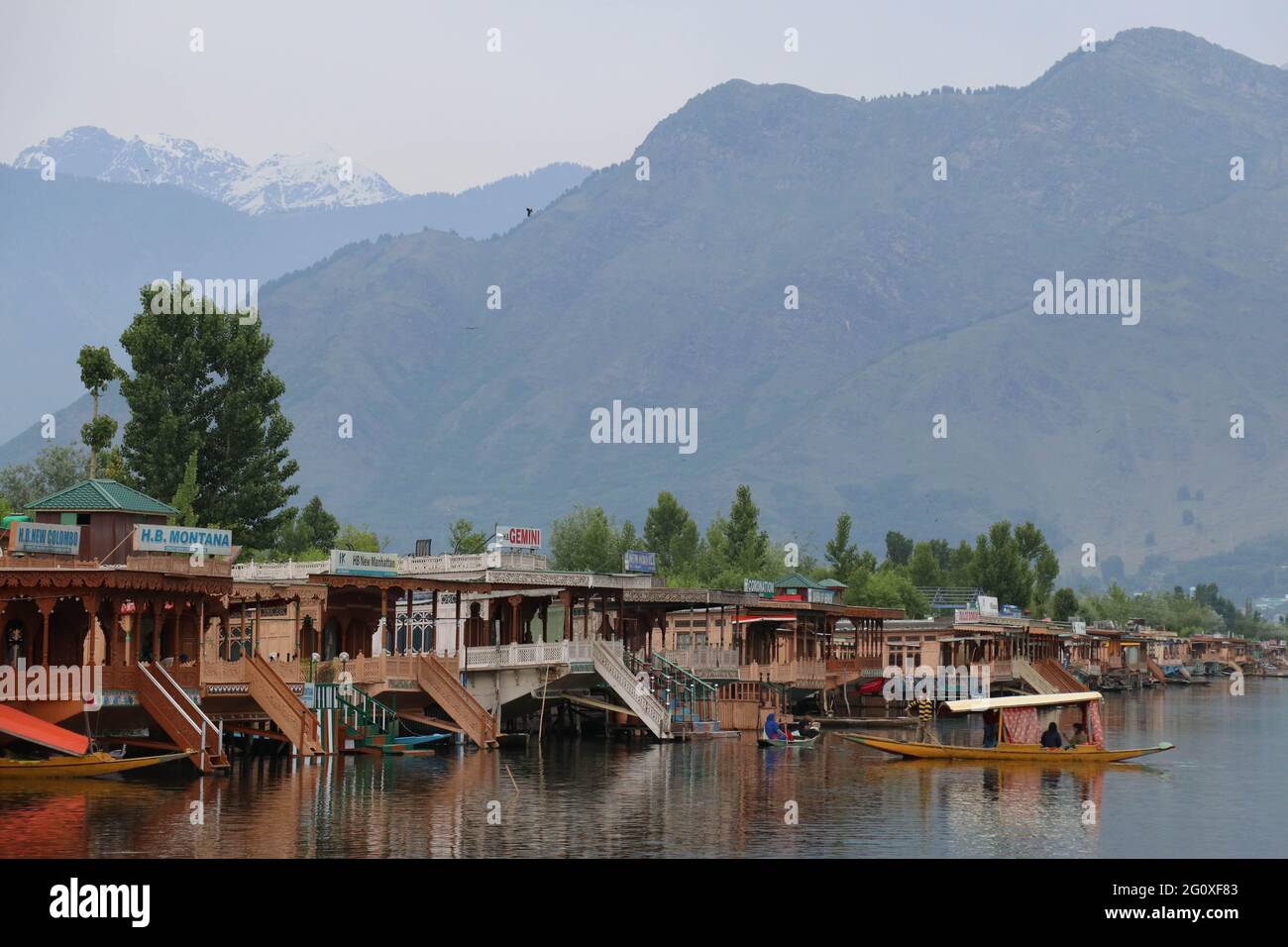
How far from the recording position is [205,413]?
11319 cm

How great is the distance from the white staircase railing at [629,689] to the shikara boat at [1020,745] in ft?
30.0

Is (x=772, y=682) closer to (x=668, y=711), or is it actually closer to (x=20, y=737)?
(x=668, y=711)

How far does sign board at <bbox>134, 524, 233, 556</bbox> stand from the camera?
60.4 meters

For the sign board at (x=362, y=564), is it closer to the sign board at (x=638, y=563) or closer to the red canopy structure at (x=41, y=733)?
the red canopy structure at (x=41, y=733)

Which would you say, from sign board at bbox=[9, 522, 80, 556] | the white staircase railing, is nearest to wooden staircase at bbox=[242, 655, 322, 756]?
sign board at bbox=[9, 522, 80, 556]

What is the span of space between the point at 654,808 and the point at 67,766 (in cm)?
1901

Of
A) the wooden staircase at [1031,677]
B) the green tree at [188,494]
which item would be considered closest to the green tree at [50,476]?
the green tree at [188,494]

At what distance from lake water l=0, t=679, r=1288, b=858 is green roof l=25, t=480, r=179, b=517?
10.4m

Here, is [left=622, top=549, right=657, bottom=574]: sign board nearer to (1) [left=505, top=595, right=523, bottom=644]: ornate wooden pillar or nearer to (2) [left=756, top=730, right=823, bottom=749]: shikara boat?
(1) [left=505, top=595, right=523, bottom=644]: ornate wooden pillar

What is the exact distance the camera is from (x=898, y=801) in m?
55.9

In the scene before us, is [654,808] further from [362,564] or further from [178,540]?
[362,564]

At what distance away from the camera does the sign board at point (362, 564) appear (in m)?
68.1
